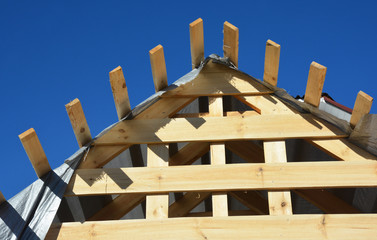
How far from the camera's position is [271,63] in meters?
3.05

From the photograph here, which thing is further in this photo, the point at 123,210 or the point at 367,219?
the point at 123,210

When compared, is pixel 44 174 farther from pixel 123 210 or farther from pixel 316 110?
pixel 316 110

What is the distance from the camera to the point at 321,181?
8.65ft

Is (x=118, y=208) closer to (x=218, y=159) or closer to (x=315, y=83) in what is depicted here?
(x=218, y=159)

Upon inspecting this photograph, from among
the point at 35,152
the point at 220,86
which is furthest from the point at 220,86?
the point at 35,152

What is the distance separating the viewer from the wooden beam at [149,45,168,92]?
2.97 m

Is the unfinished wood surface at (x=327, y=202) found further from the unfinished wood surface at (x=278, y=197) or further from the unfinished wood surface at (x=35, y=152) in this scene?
the unfinished wood surface at (x=35, y=152)

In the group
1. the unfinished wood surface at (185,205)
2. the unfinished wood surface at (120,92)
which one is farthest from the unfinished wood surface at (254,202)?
the unfinished wood surface at (120,92)

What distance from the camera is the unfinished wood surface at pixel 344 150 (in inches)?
111

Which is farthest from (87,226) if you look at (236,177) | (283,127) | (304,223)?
(283,127)

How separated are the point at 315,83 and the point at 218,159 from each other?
0.85 m

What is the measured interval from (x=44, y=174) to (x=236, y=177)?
4.21 ft

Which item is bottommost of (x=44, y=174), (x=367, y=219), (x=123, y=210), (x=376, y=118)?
(x=123, y=210)

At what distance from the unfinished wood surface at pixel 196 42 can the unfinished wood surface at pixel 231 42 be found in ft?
0.61
